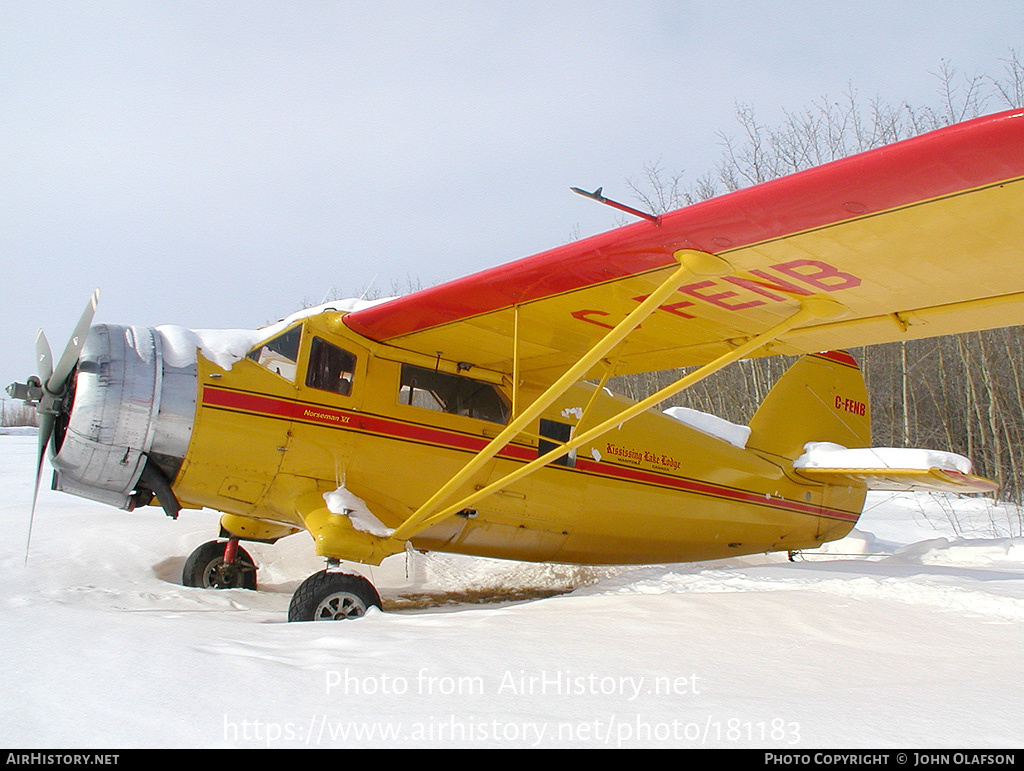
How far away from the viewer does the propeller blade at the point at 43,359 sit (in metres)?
4.39

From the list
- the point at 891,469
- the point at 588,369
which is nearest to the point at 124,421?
the point at 588,369

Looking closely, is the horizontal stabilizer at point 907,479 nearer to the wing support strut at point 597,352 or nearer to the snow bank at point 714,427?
the snow bank at point 714,427

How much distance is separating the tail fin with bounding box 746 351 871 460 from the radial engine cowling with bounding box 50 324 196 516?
19.2 ft

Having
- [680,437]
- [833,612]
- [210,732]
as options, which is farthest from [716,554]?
[210,732]

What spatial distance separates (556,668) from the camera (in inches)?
91.1

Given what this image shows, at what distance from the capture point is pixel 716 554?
7148 millimetres

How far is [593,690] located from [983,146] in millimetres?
2494

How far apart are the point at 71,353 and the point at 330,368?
165cm

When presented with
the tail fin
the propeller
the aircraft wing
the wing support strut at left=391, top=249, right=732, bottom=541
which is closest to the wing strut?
the wing support strut at left=391, top=249, right=732, bottom=541

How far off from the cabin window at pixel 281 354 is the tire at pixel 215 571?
1951 millimetres

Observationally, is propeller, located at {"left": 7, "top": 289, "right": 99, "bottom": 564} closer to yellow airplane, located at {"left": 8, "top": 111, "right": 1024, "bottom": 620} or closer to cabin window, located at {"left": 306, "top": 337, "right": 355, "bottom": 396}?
yellow airplane, located at {"left": 8, "top": 111, "right": 1024, "bottom": 620}

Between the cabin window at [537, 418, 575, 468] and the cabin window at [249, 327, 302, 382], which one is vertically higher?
the cabin window at [249, 327, 302, 382]

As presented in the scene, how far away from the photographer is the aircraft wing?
2.92m
